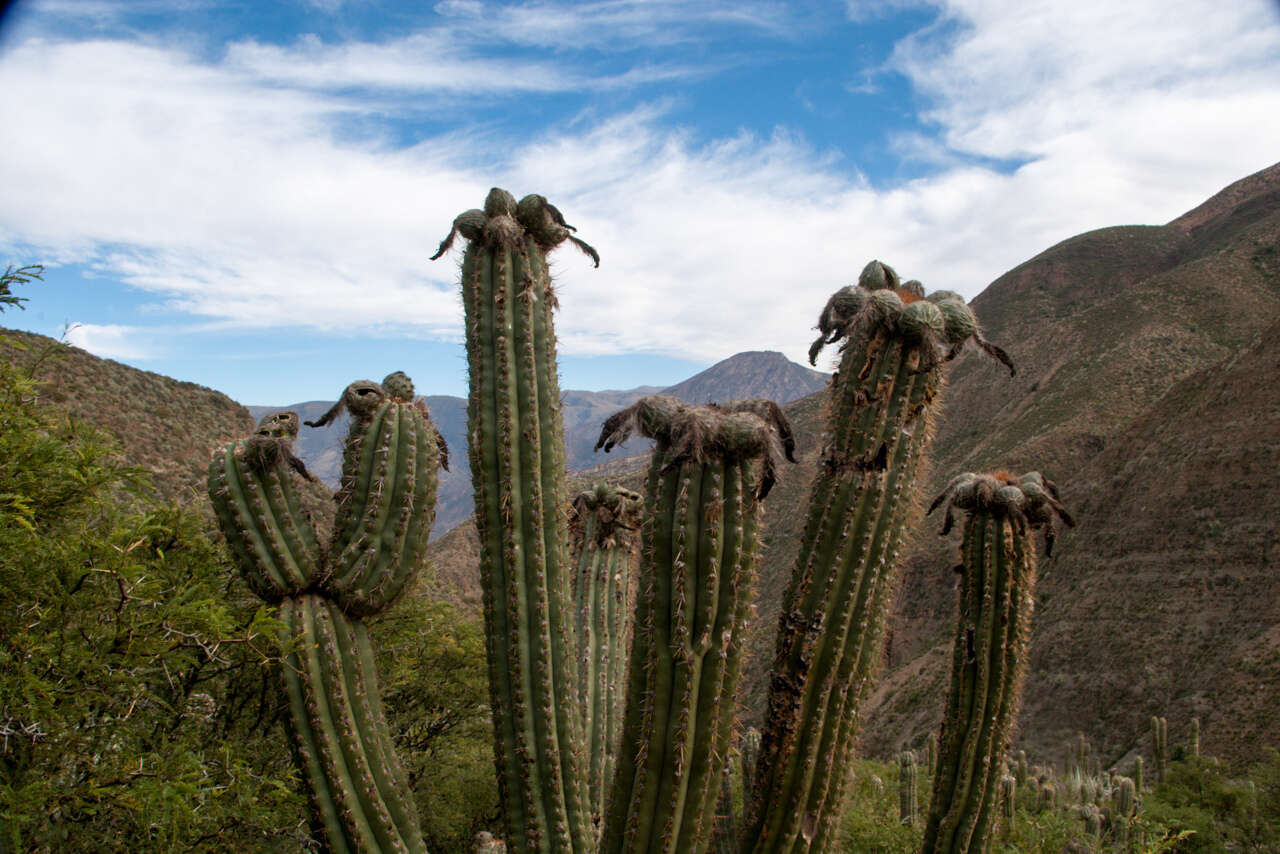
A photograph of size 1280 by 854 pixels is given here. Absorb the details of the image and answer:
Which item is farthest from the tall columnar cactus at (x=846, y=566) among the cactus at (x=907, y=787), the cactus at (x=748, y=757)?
the cactus at (x=907, y=787)

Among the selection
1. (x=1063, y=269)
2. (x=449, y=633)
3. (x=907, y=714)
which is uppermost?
(x=1063, y=269)

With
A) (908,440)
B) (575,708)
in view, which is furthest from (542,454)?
(908,440)

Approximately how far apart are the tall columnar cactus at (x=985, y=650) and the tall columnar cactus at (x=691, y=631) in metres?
2.70

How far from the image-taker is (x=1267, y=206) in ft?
219

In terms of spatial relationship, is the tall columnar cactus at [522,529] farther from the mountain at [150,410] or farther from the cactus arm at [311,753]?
the mountain at [150,410]

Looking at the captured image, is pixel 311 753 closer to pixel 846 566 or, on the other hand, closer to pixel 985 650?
pixel 846 566

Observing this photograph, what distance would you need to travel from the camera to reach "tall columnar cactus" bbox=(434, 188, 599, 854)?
161 inches

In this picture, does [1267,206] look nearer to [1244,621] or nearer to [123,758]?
[1244,621]

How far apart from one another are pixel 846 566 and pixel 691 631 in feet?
3.56

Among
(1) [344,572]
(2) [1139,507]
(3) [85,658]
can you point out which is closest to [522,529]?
(1) [344,572]

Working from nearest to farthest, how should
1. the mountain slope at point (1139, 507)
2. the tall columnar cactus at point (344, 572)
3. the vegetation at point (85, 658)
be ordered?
the tall columnar cactus at point (344, 572) < the vegetation at point (85, 658) < the mountain slope at point (1139, 507)

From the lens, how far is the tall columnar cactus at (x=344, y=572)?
392 cm

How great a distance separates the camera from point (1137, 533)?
95.6 ft

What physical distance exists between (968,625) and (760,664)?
2781 cm
